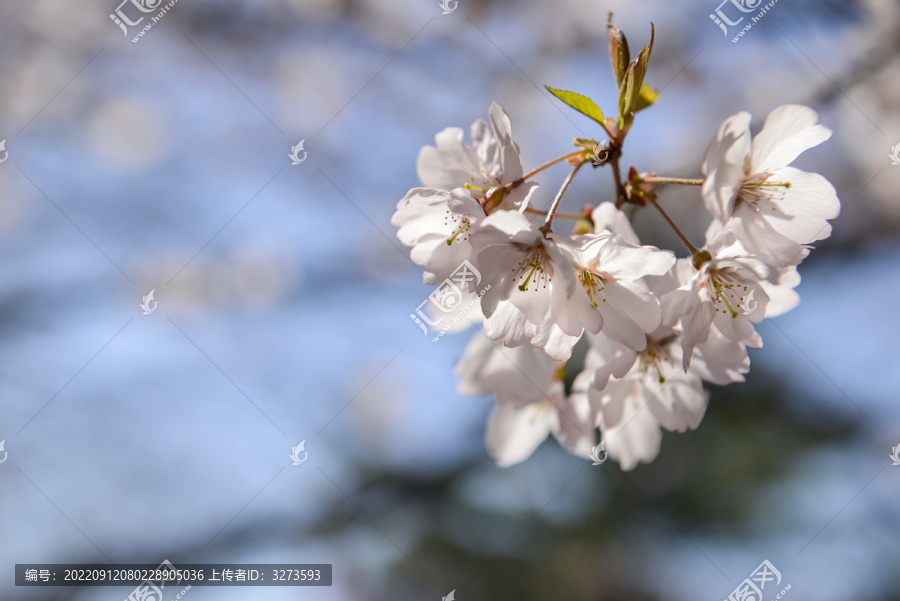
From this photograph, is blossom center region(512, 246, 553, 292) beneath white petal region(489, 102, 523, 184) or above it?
beneath

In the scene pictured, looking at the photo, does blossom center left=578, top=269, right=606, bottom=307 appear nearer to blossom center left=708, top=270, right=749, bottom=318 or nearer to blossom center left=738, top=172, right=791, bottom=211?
blossom center left=708, top=270, right=749, bottom=318

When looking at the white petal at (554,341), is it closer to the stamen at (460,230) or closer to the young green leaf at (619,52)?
the stamen at (460,230)

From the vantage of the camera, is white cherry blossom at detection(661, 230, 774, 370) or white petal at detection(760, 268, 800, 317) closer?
white cherry blossom at detection(661, 230, 774, 370)

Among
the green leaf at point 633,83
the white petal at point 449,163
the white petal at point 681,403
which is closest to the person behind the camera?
the green leaf at point 633,83

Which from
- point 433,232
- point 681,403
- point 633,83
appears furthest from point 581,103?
point 681,403

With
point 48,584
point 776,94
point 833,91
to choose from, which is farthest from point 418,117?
point 48,584

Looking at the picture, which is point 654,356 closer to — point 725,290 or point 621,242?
point 725,290

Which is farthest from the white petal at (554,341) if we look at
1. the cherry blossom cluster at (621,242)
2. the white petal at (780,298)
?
the white petal at (780,298)

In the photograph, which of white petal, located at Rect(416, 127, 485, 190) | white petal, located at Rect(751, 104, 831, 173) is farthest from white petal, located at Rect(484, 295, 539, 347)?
white petal, located at Rect(751, 104, 831, 173)
